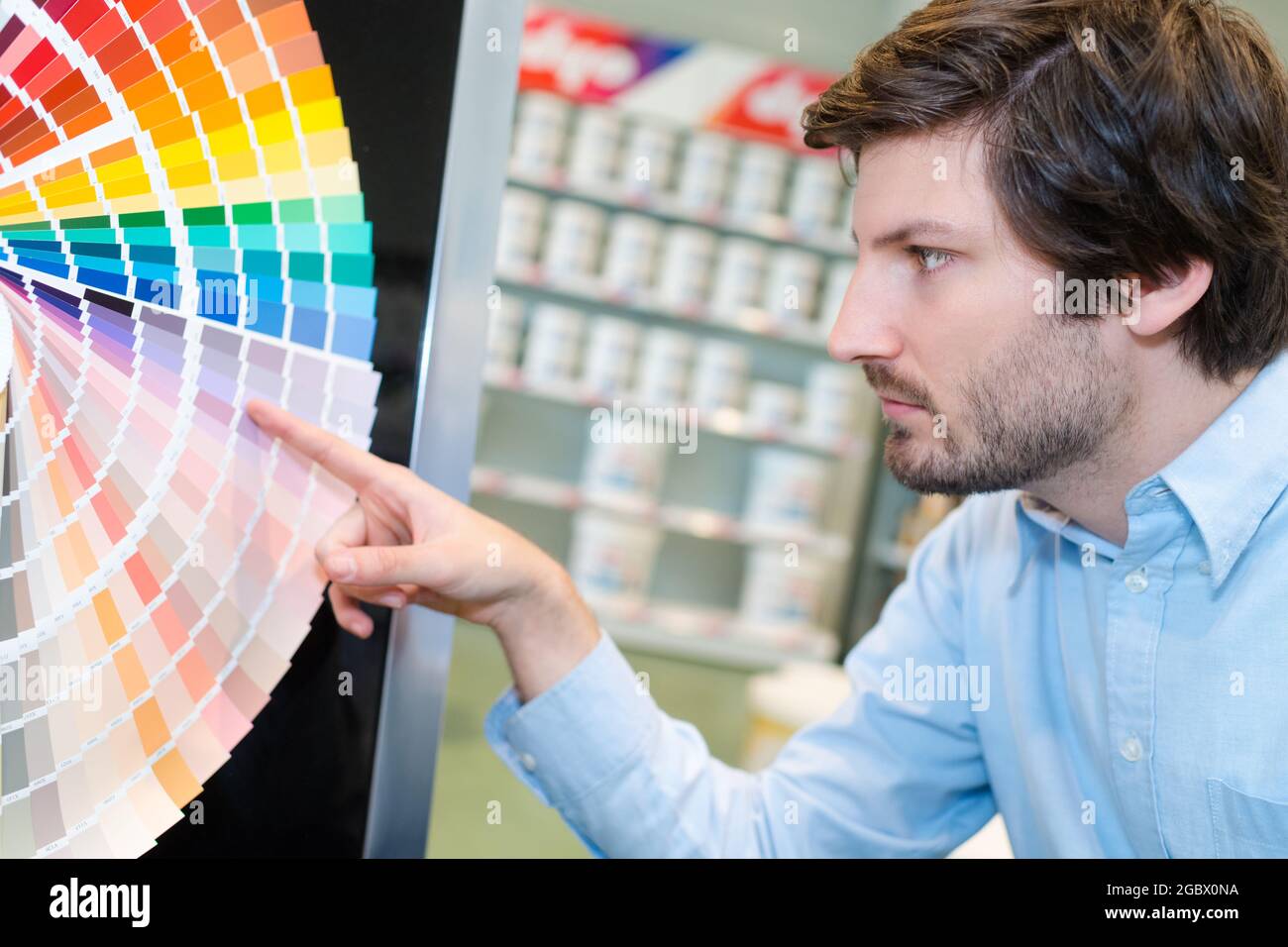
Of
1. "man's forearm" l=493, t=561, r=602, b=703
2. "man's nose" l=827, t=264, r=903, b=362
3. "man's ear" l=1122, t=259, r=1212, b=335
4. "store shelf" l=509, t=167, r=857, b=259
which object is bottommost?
"man's forearm" l=493, t=561, r=602, b=703

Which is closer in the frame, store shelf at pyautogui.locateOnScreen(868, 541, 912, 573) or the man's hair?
the man's hair

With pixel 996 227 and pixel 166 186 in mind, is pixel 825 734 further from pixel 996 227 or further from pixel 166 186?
pixel 166 186

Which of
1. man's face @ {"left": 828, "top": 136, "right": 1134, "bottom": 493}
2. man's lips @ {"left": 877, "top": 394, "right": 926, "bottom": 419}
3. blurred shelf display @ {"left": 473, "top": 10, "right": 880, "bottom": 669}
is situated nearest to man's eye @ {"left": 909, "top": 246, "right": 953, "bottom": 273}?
man's face @ {"left": 828, "top": 136, "right": 1134, "bottom": 493}

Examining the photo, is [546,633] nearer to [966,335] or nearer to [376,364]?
[376,364]

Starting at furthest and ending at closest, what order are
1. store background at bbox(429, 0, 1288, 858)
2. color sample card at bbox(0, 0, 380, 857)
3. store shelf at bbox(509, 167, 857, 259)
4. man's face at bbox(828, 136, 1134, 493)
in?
store shelf at bbox(509, 167, 857, 259)
store background at bbox(429, 0, 1288, 858)
man's face at bbox(828, 136, 1134, 493)
color sample card at bbox(0, 0, 380, 857)

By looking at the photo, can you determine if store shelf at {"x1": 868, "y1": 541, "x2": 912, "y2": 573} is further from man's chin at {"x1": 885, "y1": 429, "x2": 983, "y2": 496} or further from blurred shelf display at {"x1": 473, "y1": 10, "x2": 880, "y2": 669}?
man's chin at {"x1": 885, "y1": 429, "x2": 983, "y2": 496}

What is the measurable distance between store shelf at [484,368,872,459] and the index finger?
10.4 feet

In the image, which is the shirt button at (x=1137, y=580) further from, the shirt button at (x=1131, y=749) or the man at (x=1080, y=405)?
the shirt button at (x=1131, y=749)

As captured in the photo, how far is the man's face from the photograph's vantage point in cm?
92

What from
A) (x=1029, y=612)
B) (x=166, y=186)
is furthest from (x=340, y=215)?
(x=1029, y=612)

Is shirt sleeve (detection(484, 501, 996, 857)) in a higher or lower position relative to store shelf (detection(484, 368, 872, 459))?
lower
